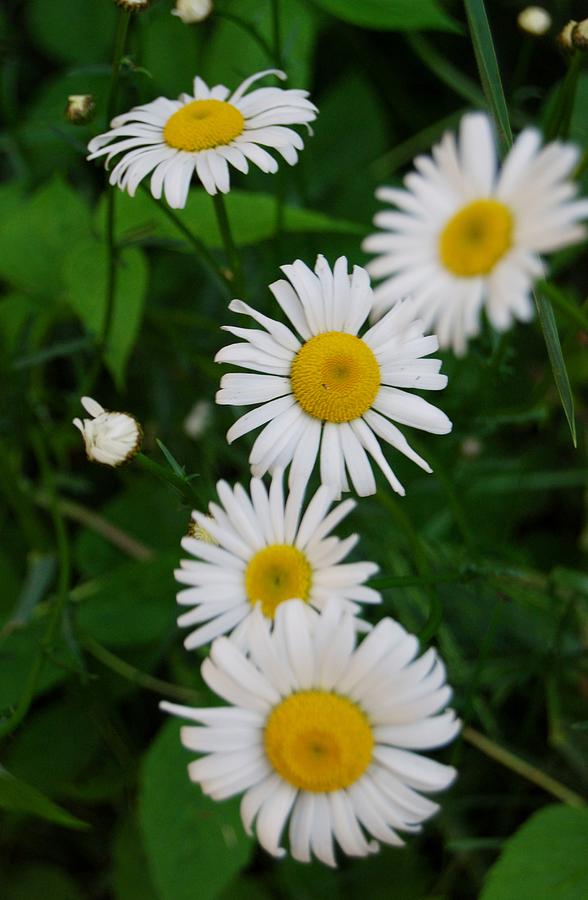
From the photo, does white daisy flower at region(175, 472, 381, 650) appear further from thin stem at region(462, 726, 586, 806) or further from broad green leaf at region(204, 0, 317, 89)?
broad green leaf at region(204, 0, 317, 89)

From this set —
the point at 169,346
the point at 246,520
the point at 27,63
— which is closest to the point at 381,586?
the point at 246,520

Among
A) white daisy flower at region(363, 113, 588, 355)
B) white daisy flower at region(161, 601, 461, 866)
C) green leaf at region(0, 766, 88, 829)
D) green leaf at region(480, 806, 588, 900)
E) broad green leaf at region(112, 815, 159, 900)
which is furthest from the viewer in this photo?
broad green leaf at region(112, 815, 159, 900)

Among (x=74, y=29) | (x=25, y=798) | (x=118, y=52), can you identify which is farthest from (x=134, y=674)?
(x=74, y=29)

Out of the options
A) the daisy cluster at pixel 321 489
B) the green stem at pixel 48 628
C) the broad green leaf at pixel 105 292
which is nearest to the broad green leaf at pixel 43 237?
the broad green leaf at pixel 105 292

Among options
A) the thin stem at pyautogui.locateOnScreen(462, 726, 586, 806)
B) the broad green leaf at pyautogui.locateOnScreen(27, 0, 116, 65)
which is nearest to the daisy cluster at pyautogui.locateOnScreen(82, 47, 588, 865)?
the thin stem at pyautogui.locateOnScreen(462, 726, 586, 806)

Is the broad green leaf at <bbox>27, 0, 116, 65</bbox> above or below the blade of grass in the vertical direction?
above

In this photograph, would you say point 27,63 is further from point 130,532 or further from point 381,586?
point 381,586

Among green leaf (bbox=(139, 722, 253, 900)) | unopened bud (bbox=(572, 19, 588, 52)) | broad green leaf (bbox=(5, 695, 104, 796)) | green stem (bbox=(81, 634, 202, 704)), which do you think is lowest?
broad green leaf (bbox=(5, 695, 104, 796))
